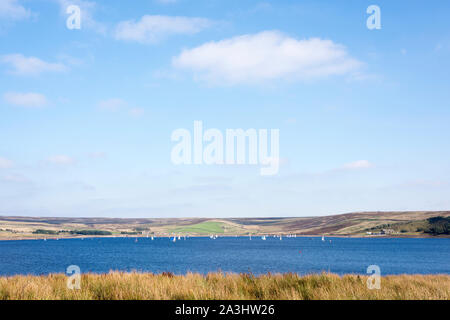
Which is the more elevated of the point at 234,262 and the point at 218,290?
the point at 218,290

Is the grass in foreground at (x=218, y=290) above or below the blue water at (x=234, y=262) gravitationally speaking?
above

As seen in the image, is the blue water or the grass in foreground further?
the blue water

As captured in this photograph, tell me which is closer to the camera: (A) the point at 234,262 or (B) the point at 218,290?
(B) the point at 218,290

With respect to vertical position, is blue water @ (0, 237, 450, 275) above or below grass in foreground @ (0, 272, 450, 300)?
below

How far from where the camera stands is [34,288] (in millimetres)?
13680

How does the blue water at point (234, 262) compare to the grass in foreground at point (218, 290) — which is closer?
the grass in foreground at point (218, 290)
